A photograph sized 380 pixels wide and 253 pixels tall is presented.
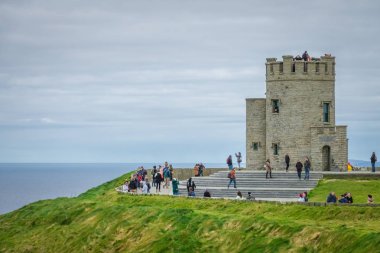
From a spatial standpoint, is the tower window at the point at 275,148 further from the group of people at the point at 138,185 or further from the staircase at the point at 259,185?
the group of people at the point at 138,185

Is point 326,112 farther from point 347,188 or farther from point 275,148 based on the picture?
point 347,188

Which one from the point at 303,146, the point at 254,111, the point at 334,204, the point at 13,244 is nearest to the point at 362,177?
the point at 303,146

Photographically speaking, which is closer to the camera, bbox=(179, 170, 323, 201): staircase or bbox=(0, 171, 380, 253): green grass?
bbox=(0, 171, 380, 253): green grass

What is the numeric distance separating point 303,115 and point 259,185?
7.87 m

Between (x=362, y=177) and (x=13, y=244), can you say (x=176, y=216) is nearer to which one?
(x=13, y=244)

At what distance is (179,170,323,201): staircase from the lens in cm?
5353

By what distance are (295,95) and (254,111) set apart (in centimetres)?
437

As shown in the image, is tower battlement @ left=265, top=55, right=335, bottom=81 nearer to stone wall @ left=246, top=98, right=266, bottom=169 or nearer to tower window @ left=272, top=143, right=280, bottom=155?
stone wall @ left=246, top=98, right=266, bottom=169

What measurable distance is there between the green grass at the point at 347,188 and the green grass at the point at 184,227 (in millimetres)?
6380

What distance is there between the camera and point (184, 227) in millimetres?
41500

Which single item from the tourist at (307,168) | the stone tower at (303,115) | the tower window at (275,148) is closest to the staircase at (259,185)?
the tourist at (307,168)

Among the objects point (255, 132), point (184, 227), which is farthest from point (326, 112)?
point (184, 227)

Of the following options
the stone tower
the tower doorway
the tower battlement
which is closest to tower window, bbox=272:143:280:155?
the stone tower

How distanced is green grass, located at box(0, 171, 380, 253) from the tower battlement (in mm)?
13896
